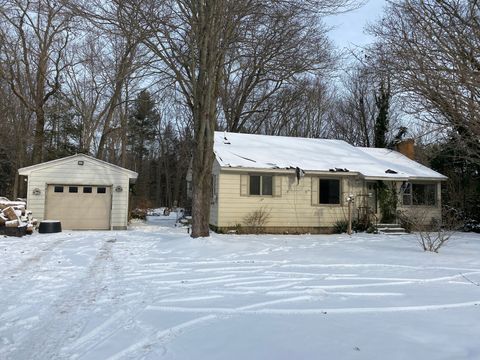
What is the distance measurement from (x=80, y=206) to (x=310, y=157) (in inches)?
413

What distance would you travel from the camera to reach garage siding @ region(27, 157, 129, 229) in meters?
17.0

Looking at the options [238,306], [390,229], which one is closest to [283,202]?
[390,229]

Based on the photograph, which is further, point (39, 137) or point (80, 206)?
point (39, 137)

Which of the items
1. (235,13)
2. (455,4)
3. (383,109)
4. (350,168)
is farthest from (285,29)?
(383,109)

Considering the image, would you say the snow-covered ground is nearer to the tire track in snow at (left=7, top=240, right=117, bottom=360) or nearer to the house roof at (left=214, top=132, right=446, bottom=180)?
the tire track in snow at (left=7, top=240, right=117, bottom=360)

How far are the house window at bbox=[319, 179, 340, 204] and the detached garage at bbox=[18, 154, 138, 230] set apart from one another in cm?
848

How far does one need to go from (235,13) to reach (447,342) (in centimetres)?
1042

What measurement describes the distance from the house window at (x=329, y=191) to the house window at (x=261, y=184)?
2.35 metres

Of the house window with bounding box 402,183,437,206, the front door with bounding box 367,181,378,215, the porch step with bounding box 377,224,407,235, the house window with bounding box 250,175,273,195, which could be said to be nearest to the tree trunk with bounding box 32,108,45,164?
the house window with bounding box 250,175,273,195

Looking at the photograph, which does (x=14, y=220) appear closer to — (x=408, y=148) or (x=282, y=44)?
(x=282, y=44)

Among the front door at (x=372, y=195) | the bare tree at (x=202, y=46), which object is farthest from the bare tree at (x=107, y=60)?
the front door at (x=372, y=195)

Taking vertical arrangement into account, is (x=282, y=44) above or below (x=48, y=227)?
above

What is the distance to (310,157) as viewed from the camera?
18641 millimetres

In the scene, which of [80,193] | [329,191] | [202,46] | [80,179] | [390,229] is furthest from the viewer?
[329,191]
